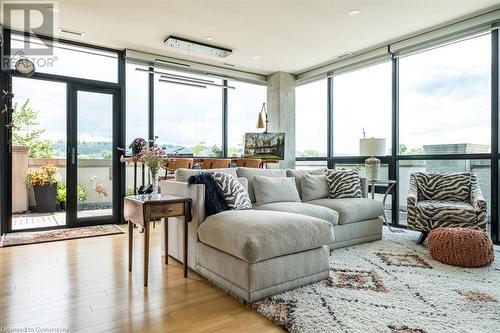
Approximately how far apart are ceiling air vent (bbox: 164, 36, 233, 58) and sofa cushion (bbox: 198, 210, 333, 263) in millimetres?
3199

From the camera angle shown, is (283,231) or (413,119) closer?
(283,231)

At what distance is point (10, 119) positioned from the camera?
14.0ft

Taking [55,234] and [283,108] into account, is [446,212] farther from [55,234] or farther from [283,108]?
[55,234]

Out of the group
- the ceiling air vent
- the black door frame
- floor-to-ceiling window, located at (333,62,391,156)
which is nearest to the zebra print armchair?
floor-to-ceiling window, located at (333,62,391,156)

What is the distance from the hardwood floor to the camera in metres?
1.87

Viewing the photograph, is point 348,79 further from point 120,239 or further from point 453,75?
point 120,239

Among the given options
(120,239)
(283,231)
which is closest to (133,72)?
(120,239)

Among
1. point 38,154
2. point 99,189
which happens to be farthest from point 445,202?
point 38,154

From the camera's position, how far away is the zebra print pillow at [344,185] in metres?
4.00

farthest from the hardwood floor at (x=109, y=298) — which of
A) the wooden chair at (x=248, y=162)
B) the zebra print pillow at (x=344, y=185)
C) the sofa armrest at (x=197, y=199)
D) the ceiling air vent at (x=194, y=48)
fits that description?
the ceiling air vent at (x=194, y=48)

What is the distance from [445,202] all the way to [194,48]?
4.17 metres

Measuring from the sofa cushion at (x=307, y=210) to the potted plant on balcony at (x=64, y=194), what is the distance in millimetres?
3023

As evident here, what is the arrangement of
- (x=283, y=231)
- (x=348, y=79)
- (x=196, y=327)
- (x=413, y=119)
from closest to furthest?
(x=196, y=327), (x=283, y=231), (x=413, y=119), (x=348, y=79)

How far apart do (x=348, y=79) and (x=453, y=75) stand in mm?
1803
